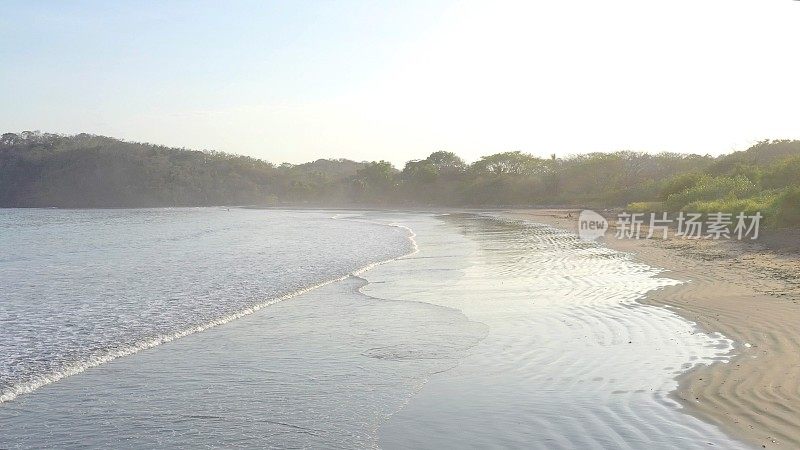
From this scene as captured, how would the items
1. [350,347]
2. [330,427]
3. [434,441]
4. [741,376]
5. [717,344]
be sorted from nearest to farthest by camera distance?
[434,441] → [330,427] → [741,376] → [717,344] → [350,347]

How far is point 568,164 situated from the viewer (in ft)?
266

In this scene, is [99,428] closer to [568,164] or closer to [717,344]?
[717,344]

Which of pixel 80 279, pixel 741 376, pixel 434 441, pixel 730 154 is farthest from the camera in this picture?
pixel 730 154

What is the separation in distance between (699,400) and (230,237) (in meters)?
27.3

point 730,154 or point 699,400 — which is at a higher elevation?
point 730,154

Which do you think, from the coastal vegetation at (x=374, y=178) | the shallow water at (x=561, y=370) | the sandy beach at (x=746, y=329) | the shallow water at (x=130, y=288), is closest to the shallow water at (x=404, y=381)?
the shallow water at (x=561, y=370)

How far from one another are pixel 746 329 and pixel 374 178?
91.6 metres

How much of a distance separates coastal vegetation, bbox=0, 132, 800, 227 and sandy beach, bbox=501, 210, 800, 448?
47.0ft

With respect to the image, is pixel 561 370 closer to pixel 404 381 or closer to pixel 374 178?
pixel 404 381

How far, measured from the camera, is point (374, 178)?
9925 cm

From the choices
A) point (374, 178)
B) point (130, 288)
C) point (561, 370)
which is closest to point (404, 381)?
point (561, 370)

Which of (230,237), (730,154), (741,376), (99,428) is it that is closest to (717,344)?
(741,376)

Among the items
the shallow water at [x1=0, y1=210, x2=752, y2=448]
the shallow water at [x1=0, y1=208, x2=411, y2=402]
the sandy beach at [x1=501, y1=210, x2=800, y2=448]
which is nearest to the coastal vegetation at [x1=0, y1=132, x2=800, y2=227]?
the sandy beach at [x1=501, y1=210, x2=800, y2=448]

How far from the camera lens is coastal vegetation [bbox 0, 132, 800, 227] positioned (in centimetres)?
4928
